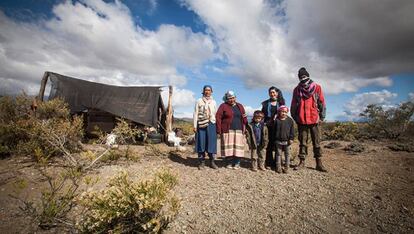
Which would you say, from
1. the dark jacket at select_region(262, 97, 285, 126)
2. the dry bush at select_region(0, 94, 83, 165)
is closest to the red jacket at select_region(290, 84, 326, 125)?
the dark jacket at select_region(262, 97, 285, 126)

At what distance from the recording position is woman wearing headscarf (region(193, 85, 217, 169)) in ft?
16.1

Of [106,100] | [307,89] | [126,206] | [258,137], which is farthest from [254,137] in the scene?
[106,100]

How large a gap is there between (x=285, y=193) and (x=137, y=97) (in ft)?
26.7

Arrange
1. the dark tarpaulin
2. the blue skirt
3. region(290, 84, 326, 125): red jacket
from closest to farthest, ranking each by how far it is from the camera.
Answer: region(290, 84, 326, 125): red jacket < the blue skirt < the dark tarpaulin

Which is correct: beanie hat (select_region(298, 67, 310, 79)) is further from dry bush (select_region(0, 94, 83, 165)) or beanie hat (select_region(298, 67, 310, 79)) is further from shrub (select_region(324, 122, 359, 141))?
shrub (select_region(324, 122, 359, 141))

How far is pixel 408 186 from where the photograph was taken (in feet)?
12.2

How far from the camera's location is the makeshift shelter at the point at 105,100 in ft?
28.5

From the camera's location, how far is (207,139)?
496 centimetres

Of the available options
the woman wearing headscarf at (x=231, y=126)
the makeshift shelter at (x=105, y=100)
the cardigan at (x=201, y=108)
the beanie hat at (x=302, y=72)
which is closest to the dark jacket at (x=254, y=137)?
the woman wearing headscarf at (x=231, y=126)

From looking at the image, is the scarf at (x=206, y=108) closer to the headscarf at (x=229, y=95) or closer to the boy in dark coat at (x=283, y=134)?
the headscarf at (x=229, y=95)

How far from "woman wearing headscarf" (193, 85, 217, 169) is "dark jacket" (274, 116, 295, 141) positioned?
4.26 ft

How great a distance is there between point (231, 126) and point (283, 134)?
3.43 feet

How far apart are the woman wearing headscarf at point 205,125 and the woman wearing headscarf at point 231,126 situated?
0.18m

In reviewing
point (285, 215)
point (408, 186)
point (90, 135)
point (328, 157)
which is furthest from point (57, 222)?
point (90, 135)
